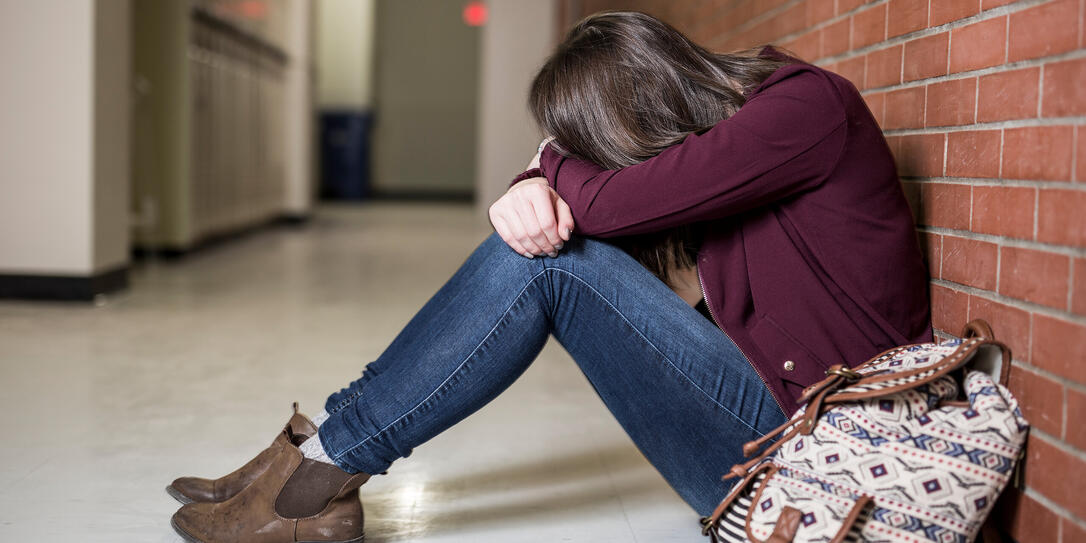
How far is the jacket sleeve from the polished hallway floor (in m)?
0.54

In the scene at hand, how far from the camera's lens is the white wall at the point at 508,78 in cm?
916

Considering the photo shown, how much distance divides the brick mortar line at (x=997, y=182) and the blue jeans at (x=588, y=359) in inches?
14.2

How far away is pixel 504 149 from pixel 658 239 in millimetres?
8083

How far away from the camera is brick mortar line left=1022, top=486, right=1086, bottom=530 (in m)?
0.95

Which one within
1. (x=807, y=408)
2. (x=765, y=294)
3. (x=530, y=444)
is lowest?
(x=530, y=444)

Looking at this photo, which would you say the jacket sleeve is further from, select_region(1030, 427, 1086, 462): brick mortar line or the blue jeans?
select_region(1030, 427, 1086, 462): brick mortar line

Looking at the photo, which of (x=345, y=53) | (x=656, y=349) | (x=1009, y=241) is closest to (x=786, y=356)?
(x=656, y=349)

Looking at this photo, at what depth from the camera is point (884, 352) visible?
1.13m

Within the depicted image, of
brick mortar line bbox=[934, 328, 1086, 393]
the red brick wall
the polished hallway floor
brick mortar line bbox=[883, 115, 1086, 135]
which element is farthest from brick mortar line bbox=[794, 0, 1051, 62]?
the polished hallway floor

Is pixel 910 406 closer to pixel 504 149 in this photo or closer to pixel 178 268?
pixel 178 268

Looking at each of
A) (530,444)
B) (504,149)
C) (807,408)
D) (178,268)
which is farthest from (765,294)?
(504,149)

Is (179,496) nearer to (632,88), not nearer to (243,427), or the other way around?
(243,427)

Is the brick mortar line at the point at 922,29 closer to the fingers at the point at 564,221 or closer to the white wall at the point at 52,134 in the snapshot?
the fingers at the point at 564,221

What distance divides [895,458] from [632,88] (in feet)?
1.82
